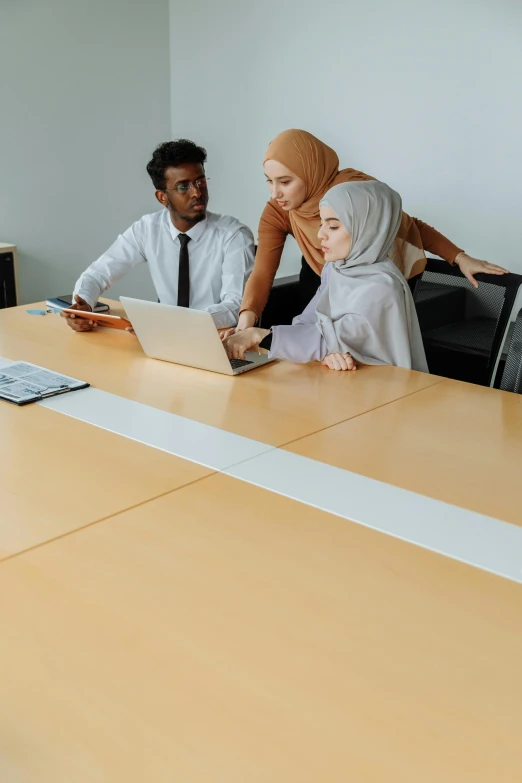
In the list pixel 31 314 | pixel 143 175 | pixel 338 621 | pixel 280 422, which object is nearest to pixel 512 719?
pixel 338 621

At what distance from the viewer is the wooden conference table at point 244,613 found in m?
0.79

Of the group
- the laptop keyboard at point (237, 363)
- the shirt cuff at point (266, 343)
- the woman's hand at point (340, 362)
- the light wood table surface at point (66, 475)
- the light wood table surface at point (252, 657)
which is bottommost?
the shirt cuff at point (266, 343)

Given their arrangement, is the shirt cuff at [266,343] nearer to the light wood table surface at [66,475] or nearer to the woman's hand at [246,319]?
the woman's hand at [246,319]

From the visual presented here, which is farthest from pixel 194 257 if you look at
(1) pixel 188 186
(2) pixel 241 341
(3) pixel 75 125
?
Answer: (3) pixel 75 125

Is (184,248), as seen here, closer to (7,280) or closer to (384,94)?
(7,280)

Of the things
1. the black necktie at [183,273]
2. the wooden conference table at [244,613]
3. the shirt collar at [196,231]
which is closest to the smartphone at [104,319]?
the black necktie at [183,273]

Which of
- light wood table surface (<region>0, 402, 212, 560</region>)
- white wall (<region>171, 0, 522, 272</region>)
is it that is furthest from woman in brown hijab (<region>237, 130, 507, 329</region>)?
white wall (<region>171, 0, 522, 272</region>)

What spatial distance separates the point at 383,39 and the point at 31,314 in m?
2.35

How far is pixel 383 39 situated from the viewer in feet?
12.8

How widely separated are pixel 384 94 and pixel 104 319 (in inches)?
89.9

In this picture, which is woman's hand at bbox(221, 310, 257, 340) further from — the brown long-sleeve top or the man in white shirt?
the man in white shirt

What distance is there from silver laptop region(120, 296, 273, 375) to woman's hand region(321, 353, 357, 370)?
0.17 m

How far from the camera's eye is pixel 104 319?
239cm

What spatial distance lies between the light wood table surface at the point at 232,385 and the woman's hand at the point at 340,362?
23 mm
